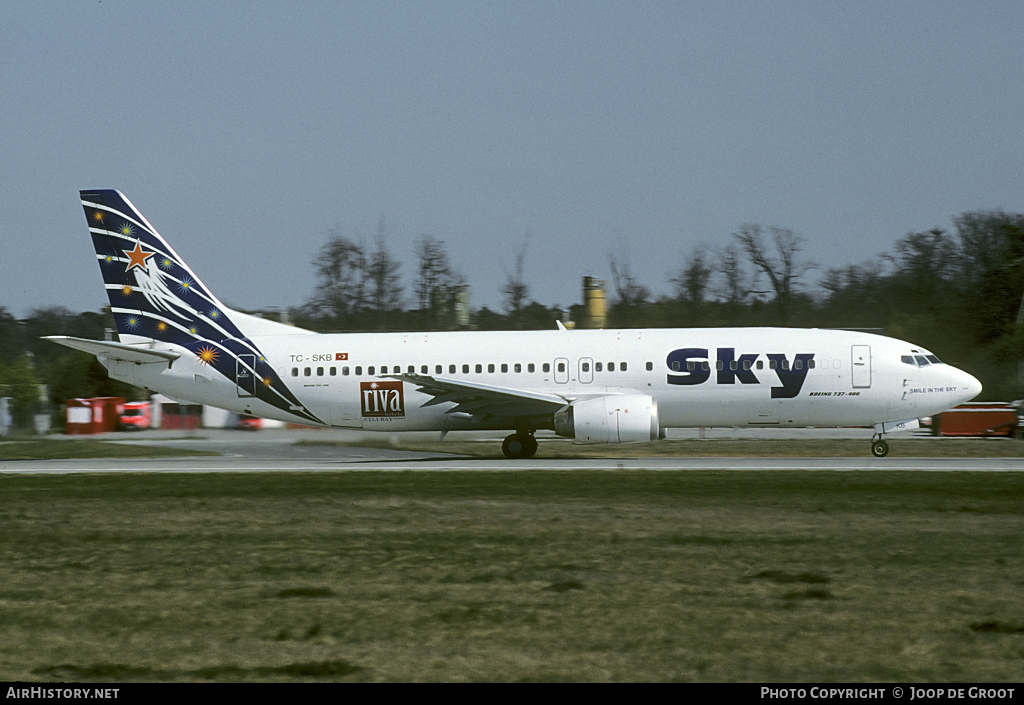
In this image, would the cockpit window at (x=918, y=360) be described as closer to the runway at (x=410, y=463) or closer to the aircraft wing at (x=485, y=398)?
the runway at (x=410, y=463)

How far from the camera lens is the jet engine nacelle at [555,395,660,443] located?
82.2 ft

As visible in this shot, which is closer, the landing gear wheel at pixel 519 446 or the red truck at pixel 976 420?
the landing gear wheel at pixel 519 446

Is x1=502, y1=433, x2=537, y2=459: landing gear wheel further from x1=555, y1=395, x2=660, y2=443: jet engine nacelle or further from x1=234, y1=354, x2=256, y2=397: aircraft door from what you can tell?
x1=234, y1=354, x2=256, y2=397: aircraft door

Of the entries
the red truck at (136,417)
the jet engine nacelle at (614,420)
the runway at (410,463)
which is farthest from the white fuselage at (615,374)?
the red truck at (136,417)

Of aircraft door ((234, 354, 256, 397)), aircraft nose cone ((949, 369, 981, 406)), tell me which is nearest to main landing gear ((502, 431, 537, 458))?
aircraft door ((234, 354, 256, 397))

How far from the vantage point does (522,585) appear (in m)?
10.1

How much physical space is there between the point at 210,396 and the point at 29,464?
16.4 ft

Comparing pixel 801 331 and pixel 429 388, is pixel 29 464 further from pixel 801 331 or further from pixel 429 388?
pixel 801 331

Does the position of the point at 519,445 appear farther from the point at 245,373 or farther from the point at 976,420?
the point at 976,420

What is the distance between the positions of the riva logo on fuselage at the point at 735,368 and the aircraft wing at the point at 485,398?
A: 3.10m

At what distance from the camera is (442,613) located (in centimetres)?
891

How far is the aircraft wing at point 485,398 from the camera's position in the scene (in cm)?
2584

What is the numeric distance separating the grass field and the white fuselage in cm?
776
